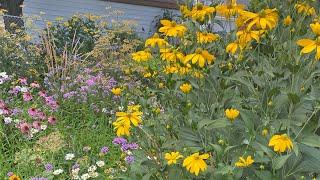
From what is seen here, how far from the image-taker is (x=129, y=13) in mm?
13492

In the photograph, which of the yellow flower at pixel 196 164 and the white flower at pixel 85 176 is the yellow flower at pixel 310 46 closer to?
the yellow flower at pixel 196 164

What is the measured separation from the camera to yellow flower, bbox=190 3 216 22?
244 cm

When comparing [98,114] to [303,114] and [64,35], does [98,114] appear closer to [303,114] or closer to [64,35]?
[303,114]

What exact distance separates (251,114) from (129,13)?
11617 mm

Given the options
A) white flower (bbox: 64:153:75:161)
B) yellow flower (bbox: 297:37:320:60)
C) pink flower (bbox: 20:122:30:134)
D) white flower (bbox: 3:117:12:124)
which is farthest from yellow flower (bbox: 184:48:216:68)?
white flower (bbox: 3:117:12:124)

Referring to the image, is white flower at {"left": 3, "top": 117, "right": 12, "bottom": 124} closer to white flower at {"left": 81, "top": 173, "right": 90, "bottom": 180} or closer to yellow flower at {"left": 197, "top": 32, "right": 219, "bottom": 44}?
white flower at {"left": 81, "top": 173, "right": 90, "bottom": 180}

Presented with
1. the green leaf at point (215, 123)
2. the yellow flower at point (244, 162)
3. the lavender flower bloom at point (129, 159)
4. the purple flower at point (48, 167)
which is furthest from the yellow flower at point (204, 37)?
the purple flower at point (48, 167)

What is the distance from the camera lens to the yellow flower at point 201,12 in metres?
2.44

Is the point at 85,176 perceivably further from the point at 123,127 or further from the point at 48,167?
the point at 123,127

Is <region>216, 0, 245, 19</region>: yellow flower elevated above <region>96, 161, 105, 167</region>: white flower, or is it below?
above

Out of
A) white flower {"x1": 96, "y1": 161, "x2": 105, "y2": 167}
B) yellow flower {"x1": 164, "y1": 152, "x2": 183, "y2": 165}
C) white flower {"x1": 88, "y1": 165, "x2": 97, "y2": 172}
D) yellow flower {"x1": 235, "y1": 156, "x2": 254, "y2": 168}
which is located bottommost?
white flower {"x1": 88, "y1": 165, "x2": 97, "y2": 172}

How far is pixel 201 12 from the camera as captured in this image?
244cm

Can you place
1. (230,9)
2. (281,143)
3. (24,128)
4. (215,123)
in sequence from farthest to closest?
(24,128) → (230,9) → (215,123) → (281,143)

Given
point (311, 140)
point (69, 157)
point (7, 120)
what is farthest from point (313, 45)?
point (7, 120)
